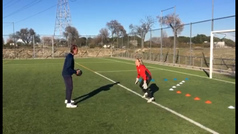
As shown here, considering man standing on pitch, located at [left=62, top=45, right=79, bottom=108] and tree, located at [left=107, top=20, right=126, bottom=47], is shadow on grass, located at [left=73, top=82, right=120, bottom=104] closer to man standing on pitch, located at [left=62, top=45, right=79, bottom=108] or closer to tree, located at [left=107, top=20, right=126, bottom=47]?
man standing on pitch, located at [left=62, top=45, right=79, bottom=108]

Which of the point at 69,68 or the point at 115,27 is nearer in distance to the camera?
the point at 69,68

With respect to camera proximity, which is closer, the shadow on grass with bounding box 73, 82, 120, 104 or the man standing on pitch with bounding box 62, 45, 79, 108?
the man standing on pitch with bounding box 62, 45, 79, 108

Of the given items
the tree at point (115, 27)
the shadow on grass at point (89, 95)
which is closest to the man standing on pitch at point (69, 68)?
the shadow on grass at point (89, 95)

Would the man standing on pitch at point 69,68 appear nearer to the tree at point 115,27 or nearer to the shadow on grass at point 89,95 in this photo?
the shadow on grass at point 89,95

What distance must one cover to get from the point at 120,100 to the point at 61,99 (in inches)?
80.6

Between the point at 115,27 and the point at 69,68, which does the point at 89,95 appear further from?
the point at 115,27

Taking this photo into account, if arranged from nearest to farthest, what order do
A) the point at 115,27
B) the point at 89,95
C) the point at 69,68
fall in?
the point at 69,68
the point at 89,95
the point at 115,27

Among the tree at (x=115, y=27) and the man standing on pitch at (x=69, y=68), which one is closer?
the man standing on pitch at (x=69, y=68)

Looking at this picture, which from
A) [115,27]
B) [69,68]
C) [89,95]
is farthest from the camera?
[115,27]

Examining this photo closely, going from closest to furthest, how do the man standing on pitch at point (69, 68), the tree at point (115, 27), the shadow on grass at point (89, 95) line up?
the man standing on pitch at point (69, 68) → the shadow on grass at point (89, 95) → the tree at point (115, 27)

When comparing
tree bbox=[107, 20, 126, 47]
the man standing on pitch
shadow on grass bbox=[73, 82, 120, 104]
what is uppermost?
tree bbox=[107, 20, 126, 47]

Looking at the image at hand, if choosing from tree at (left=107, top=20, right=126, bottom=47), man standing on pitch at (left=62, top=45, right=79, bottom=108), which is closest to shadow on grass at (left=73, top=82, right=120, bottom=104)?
man standing on pitch at (left=62, top=45, right=79, bottom=108)

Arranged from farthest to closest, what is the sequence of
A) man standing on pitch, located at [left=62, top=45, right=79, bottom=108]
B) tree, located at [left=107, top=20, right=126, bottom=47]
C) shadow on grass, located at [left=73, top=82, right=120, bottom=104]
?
tree, located at [left=107, top=20, right=126, bottom=47]
shadow on grass, located at [left=73, top=82, right=120, bottom=104]
man standing on pitch, located at [left=62, top=45, right=79, bottom=108]

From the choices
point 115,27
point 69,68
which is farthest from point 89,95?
point 115,27
